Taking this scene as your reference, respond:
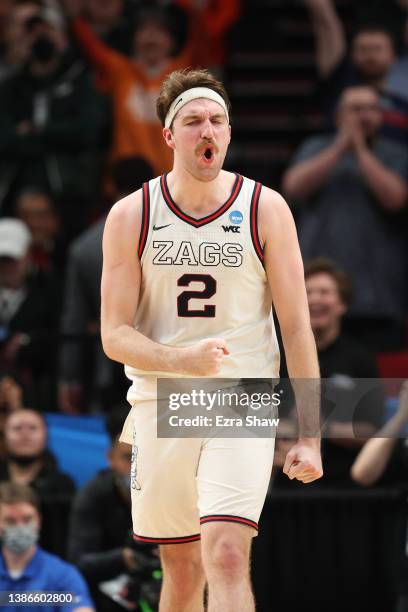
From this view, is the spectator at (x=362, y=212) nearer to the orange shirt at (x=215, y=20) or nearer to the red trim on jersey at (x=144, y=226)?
the orange shirt at (x=215, y=20)

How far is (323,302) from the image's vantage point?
27.8 ft

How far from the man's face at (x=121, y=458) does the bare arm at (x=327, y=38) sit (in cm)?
408

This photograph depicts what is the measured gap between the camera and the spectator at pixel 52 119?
427 inches

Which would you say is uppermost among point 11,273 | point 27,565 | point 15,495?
point 11,273

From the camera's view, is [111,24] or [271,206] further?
[111,24]

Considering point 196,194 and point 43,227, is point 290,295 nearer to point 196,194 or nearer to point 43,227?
point 196,194

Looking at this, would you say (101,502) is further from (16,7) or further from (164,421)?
(16,7)

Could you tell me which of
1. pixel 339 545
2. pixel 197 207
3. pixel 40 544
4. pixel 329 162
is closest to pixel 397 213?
pixel 329 162

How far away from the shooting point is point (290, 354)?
18.5 ft

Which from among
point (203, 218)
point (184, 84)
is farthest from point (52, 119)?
point (203, 218)

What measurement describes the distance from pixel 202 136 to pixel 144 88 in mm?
5647

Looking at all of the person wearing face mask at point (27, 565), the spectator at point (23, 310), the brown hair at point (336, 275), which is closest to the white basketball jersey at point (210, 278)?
the person wearing face mask at point (27, 565)

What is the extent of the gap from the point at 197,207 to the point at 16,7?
6.55 m

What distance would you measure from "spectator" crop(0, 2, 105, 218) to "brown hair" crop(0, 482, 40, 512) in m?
3.62
